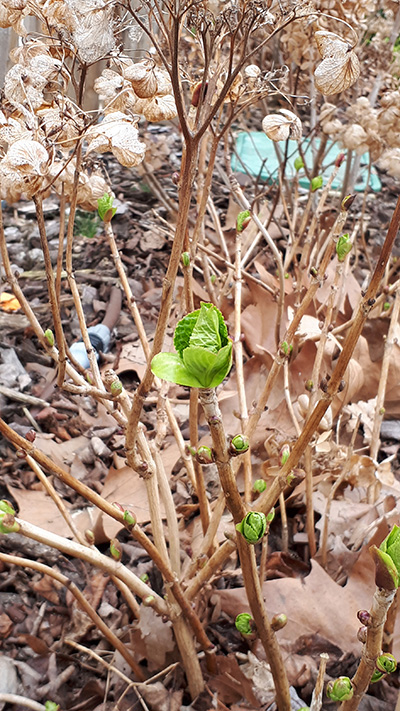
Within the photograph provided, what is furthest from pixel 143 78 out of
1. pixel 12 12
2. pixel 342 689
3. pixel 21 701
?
pixel 21 701

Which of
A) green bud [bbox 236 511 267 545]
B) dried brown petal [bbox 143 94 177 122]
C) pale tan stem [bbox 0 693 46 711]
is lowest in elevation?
pale tan stem [bbox 0 693 46 711]

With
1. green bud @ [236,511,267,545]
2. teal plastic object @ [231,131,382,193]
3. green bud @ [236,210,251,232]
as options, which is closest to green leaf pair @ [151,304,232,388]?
green bud @ [236,511,267,545]

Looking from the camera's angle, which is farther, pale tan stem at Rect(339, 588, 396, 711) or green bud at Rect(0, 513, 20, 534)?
green bud at Rect(0, 513, 20, 534)

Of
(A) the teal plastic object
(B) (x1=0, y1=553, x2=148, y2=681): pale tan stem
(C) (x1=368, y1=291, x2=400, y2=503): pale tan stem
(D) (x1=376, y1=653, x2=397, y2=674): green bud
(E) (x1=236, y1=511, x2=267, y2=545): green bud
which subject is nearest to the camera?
(E) (x1=236, y1=511, x2=267, y2=545): green bud

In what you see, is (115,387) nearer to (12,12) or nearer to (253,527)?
(253,527)

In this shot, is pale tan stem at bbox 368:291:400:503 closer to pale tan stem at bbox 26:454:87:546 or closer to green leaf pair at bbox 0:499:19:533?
pale tan stem at bbox 26:454:87:546

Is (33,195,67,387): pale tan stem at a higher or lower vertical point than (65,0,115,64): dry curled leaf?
lower
